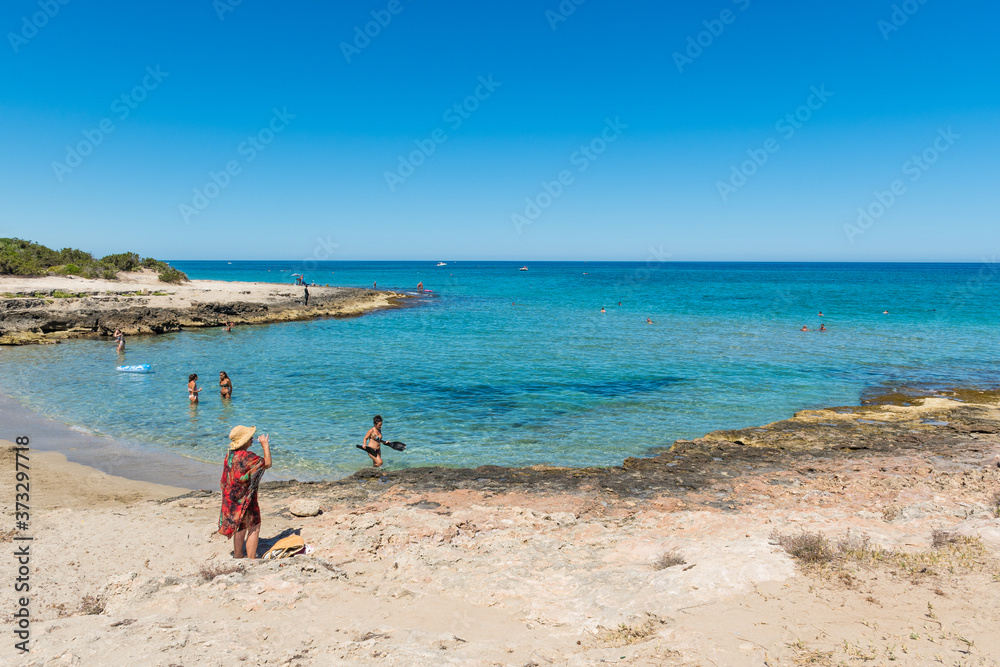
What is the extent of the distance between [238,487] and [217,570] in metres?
1.02

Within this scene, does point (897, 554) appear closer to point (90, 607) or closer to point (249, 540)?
point (249, 540)

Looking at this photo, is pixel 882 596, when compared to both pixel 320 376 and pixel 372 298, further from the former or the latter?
pixel 372 298

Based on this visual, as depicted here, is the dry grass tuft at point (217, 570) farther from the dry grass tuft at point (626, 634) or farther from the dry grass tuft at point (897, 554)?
the dry grass tuft at point (897, 554)

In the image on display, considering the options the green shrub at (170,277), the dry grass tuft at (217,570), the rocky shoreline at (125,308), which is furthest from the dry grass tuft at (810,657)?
the green shrub at (170,277)

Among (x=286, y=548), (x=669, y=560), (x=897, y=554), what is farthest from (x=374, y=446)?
(x=897, y=554)

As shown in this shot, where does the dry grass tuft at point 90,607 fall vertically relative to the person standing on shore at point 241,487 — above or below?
below

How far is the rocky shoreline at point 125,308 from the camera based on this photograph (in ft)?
95.3

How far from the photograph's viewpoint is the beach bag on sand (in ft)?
24.1

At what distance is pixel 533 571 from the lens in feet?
23.4

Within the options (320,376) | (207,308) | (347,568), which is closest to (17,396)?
(320,376)

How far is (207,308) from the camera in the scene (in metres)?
37.6

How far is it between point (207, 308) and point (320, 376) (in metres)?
20.7

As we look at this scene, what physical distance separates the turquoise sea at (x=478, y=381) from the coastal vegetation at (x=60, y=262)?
18.3m

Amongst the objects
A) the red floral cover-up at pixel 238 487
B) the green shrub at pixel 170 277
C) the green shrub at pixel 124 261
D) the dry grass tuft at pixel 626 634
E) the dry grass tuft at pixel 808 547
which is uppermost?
the green shrub at pixel 124 261
